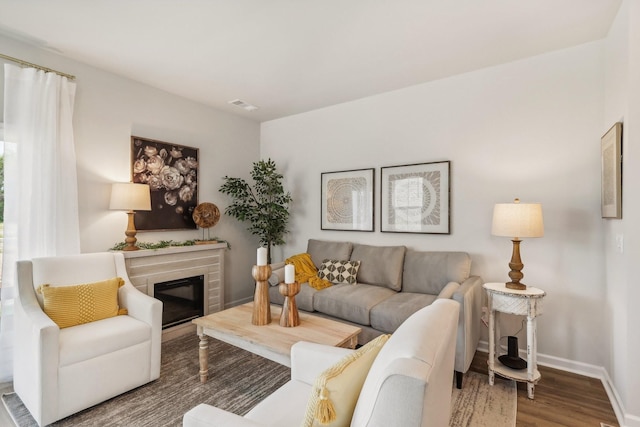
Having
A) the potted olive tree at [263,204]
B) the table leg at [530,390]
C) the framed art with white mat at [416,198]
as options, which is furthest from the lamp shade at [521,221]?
the potted olive tree at [263,204]

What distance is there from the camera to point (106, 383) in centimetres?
216

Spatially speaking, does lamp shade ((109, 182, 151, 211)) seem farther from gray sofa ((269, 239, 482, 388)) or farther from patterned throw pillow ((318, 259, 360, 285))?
patterned throw pillow ((318, 259, 360, 285))

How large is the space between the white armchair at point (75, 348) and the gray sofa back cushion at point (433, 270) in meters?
2.32

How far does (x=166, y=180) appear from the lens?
3600 millimetres

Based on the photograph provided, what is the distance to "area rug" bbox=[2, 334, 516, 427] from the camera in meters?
2.00

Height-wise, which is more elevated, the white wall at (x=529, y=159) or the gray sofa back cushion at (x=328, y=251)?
the white wall at (x=529, y=159)

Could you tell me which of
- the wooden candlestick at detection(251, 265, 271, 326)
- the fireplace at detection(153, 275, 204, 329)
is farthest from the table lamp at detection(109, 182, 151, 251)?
the wooden candlestick at detection(251, 265, 271, 326)

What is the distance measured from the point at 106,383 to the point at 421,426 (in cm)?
229

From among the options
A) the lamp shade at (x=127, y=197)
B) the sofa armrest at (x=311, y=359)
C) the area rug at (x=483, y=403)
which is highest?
the lamp shade at (x=127, y=197)

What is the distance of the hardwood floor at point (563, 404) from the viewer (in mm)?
1999

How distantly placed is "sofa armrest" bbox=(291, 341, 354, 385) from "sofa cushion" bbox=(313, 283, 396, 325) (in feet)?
4.16

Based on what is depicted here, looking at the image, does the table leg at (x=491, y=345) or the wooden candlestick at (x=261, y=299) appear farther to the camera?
the table leg at (x=491, y=345)

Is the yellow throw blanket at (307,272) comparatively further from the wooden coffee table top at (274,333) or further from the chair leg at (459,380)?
the chair leg at (459,380)

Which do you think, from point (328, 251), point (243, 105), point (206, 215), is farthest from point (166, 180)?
point (328, 251)
